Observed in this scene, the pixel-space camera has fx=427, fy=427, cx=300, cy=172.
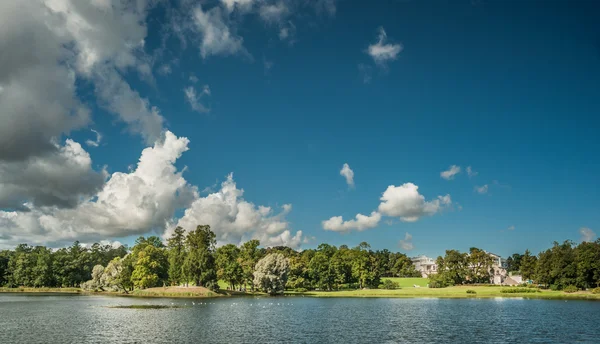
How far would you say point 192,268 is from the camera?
124 m

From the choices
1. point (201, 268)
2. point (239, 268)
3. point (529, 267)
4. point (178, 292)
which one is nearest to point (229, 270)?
point (239, 268)

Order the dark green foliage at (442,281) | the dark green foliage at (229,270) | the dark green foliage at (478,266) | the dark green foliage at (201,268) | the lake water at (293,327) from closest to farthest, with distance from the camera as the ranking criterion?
1. the lake water at (293,327)
2. the dark green foliage at (201,268)
3. the dark green foliage at (229,270)
4. the dark green foliage at (442,281)
5. the dark green foliage at (478,266)

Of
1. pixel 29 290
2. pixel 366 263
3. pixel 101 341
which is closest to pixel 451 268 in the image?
pixel 366 263

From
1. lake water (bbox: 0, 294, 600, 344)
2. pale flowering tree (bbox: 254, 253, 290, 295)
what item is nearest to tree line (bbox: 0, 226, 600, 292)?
pale flowering tree (bbox: 254, 253, 290, 295)

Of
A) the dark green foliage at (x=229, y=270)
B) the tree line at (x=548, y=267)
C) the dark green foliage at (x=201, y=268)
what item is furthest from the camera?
the dark green foliage at (x=229, y=270)

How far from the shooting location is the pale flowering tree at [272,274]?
126m

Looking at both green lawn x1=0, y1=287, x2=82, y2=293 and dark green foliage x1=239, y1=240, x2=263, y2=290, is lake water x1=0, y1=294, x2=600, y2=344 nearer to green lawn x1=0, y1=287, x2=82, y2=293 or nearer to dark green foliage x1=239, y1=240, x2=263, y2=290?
dark green foliage x1=239, y1=240, x2=263, y2=290

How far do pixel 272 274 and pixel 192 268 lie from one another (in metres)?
23.3

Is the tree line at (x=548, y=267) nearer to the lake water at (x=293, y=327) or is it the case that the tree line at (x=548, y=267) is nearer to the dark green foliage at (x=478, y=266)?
the dark green foliage at (x=478, y=266)

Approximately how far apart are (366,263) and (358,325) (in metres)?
108

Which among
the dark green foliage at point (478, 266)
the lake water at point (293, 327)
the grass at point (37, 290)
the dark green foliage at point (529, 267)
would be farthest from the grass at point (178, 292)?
the dark green foliage at point (529, 267)

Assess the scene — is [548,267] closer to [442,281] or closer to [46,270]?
[442,281]

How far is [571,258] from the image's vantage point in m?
121

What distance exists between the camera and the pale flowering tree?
126 metres
